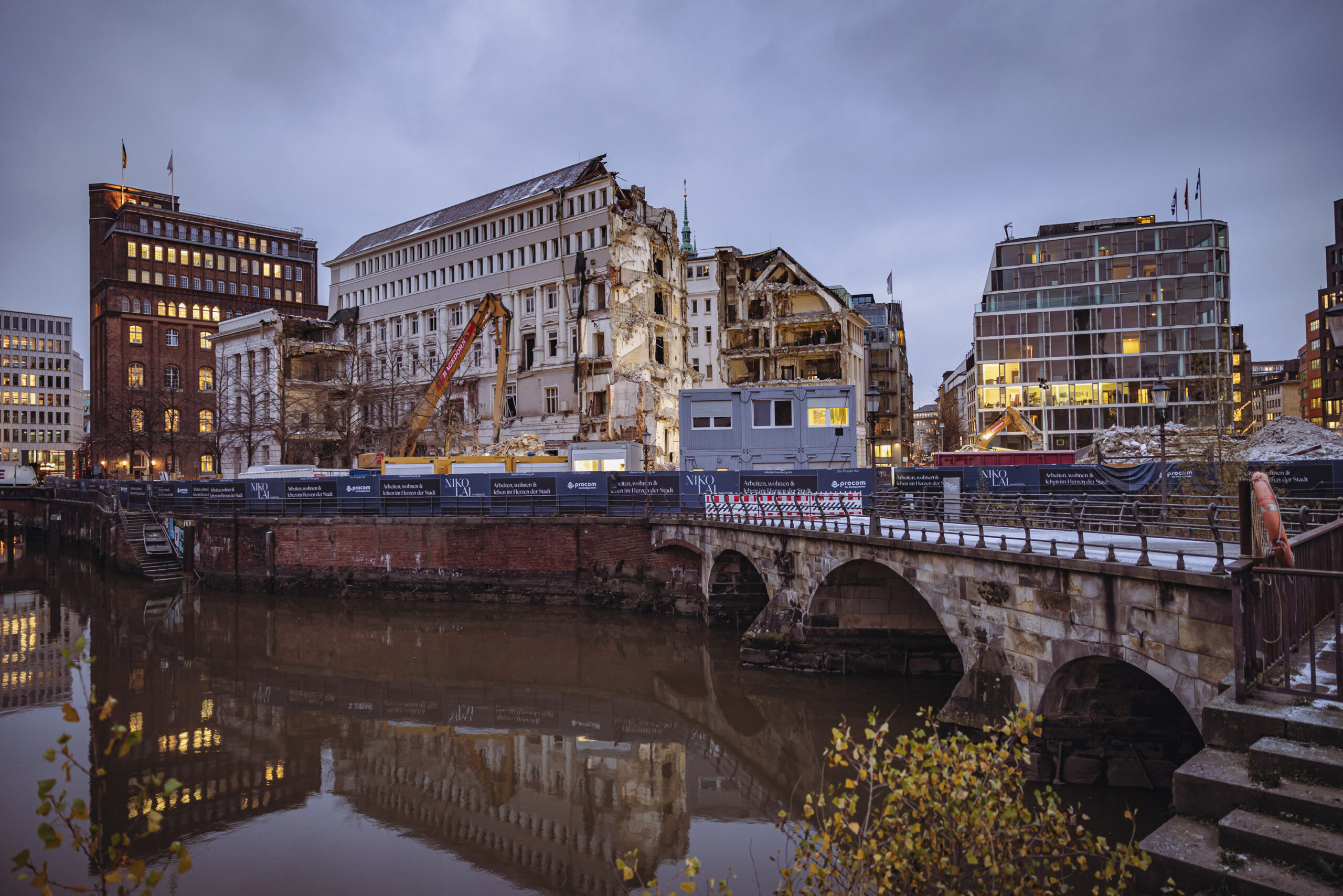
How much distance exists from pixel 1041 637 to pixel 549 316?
48868 millimetres

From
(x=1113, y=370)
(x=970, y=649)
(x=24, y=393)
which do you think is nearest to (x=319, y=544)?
(x=970, y=649)

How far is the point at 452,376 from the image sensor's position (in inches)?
2103

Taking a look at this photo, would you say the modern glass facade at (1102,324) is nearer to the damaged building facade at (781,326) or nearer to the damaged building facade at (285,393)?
the damaged building facade at (781,326)

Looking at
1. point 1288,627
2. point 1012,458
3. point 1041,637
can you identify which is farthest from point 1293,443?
point 1288,627

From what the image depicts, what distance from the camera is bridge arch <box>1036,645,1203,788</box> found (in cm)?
1358

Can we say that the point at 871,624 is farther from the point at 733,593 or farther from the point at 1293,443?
the point at 1293,443

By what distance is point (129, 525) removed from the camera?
146 feet

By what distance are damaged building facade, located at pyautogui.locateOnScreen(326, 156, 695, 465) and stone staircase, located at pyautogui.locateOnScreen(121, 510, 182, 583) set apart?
Answer: 17.7m

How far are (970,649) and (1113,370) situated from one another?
210ft

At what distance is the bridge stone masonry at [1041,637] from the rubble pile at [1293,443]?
881 inches

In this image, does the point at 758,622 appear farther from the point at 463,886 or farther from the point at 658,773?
the point at 463,886

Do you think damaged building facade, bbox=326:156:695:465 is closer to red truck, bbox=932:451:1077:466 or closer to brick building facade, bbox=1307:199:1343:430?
red truck, bbox=932:451:1077:466

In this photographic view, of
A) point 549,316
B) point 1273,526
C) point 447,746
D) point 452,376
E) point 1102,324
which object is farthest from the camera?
point 1102,324

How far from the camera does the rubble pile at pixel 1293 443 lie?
112 feet
